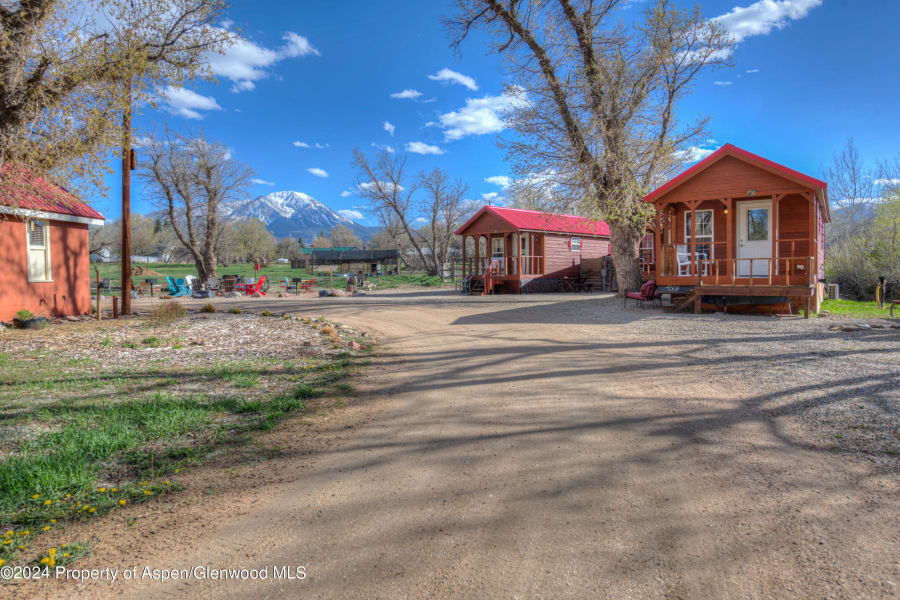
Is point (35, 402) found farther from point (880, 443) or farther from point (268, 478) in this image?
point (880, 443)

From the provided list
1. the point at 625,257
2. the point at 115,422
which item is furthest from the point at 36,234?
the point at 625,257

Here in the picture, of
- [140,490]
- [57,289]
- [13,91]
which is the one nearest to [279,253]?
[57,289]

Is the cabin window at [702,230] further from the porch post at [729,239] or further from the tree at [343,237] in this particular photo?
the tree at [343,237]

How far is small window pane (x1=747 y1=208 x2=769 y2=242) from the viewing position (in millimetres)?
14742

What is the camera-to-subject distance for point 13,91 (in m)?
8.40

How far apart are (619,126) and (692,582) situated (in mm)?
16549

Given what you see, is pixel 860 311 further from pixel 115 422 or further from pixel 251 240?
pixel 251 240

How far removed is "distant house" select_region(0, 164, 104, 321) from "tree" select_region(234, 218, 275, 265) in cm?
6180

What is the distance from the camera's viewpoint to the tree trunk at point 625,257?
17.7 metres

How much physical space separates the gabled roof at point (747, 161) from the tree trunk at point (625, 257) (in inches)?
110

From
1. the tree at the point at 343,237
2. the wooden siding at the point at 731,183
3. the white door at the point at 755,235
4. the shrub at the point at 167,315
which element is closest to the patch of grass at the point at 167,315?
the shrub at the point at 167,315

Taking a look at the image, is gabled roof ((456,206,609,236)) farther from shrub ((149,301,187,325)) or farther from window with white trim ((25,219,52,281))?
window with white trim ((25,219,52,281))

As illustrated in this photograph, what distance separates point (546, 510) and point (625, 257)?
16.4 m

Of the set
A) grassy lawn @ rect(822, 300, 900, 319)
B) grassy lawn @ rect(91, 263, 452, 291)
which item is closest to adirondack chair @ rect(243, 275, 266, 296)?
grassy lawn @ rect(91, 263, 452, 291)
